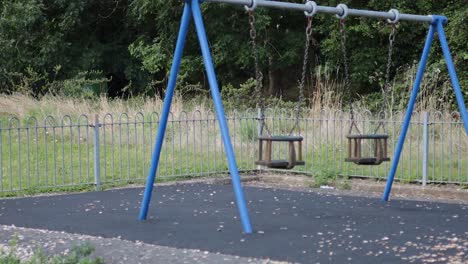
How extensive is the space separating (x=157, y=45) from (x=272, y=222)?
20071 mm

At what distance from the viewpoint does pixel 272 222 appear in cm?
812

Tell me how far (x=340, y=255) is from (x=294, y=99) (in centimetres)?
2071

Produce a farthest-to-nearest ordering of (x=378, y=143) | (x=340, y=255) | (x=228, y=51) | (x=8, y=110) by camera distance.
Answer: (x=228, y=51) < (x=8, y=110) < (x=378, y=143) < (x=340, y=255)

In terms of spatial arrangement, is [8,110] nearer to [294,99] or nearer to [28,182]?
[28,182]

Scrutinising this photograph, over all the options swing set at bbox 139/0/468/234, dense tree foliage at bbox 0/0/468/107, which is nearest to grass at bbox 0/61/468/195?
swing set at bbox 139/0/468/234

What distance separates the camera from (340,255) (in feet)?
21.0

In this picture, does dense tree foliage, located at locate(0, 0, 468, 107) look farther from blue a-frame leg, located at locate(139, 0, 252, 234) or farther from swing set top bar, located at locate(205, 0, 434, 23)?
blue a-frame leg, located at locate(139, 0, 252, 234)

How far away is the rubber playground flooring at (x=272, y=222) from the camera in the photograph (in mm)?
6617

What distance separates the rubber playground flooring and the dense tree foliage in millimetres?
13808

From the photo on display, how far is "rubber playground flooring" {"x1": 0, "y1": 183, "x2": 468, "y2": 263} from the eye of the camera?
261 inches

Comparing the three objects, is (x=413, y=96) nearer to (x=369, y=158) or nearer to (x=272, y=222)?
(x=369, y=158)

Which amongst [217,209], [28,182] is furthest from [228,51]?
[217,209]

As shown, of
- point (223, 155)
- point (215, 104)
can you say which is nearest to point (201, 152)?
point (223, 155)

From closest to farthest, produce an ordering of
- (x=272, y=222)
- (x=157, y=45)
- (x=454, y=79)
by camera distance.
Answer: (x=272, y=222) < (x=454, y=79) < (x=157, y=45)
